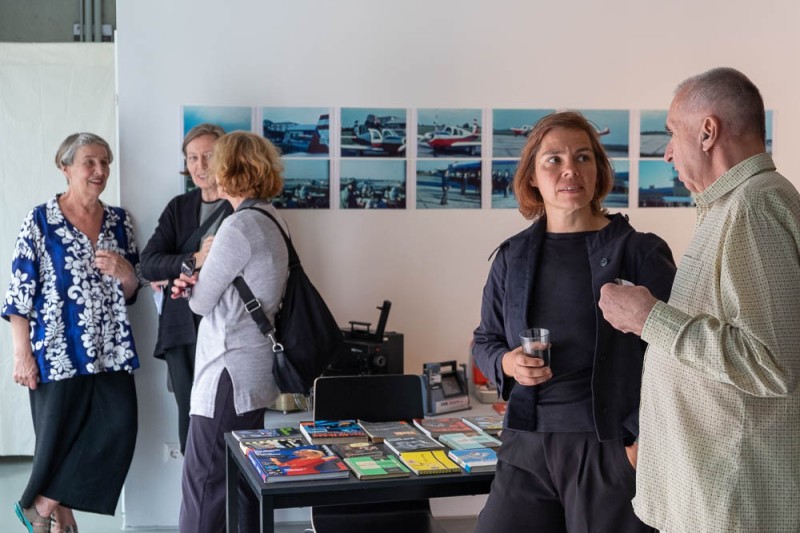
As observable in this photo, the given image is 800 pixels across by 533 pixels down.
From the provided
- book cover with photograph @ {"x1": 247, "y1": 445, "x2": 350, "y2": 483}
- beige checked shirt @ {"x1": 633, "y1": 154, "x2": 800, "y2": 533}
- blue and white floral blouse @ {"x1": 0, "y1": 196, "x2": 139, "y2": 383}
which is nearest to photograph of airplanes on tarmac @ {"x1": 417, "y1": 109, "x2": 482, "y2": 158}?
blue and white floral blouse @ {"x1": 0, "y1": 196, "x2": 139, "y2": 383}

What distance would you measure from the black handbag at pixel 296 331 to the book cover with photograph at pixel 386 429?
1.05 ft

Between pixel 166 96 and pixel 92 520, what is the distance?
234 centimetres

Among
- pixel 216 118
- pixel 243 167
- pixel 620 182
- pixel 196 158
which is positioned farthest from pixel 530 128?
pixel 243 167

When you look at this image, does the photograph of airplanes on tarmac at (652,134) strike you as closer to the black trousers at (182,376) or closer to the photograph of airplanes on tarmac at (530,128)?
the photograph of airplanes on tarmac at (530,128)

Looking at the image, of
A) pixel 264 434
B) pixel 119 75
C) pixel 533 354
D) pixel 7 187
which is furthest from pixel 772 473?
pixel 7 187

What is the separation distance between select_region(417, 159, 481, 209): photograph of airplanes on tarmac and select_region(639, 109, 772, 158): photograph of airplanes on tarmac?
94 cm

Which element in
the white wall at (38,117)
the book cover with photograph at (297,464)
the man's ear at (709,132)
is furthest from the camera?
the white wall at (38,117)

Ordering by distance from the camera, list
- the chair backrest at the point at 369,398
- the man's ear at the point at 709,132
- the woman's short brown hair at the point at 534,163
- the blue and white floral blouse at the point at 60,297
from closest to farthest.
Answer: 1. the man's ear at the point at 709,132
2. the woman's short brown hair at the point at 534,163
3. the chair backrest at the point at 369,398
4. the blue and white floral blouse at the point at 60,297

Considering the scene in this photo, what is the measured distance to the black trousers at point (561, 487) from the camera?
2.39m

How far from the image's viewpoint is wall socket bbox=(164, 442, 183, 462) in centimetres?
475

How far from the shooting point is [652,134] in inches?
199

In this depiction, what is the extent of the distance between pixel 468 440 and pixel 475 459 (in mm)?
245

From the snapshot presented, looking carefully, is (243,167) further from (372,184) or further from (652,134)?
(652,134)

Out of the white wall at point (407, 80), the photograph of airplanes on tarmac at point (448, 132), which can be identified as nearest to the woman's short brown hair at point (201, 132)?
the white wall at point (407, 80)
